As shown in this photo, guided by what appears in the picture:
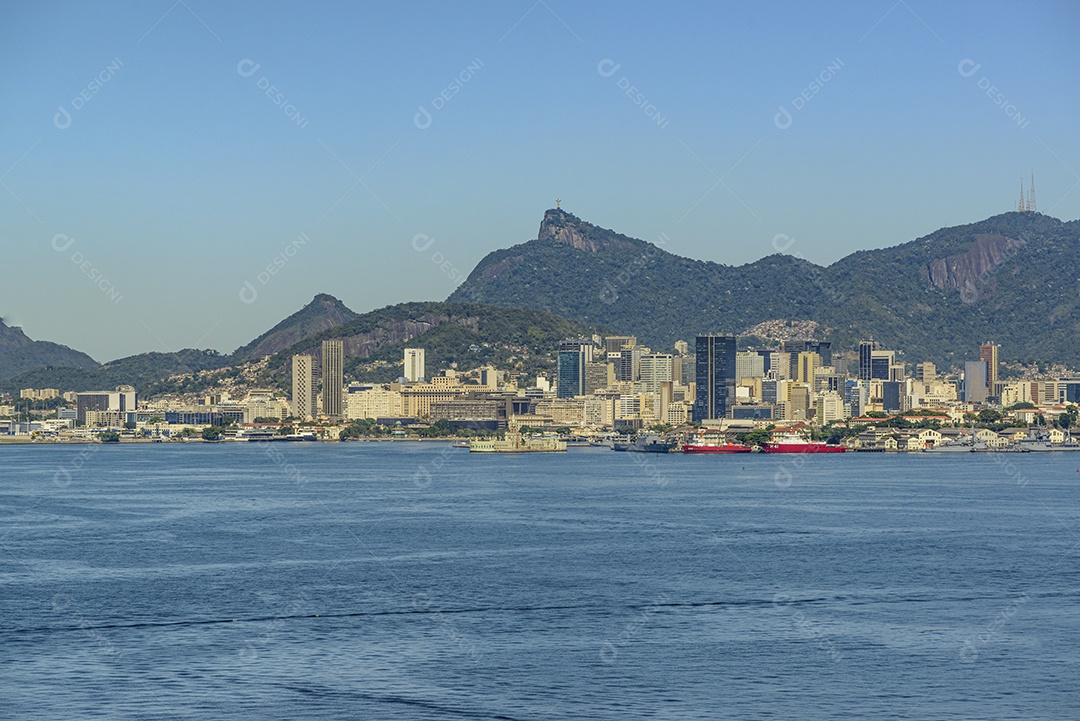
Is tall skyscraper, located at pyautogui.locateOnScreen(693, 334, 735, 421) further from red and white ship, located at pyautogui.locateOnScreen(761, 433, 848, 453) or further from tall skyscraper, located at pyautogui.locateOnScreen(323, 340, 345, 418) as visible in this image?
red and white ship, located at pyautogui.locateOnScreen(761, 433, 848, 453)

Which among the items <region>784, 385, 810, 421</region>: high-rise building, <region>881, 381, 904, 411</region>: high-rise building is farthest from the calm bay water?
<region>881, 381, 904, 411</region>: high-rise building

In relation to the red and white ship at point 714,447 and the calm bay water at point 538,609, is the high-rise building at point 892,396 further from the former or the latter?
the calm bay water at point 538,609

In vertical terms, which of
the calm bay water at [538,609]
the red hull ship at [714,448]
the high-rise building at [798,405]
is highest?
the high-rise building at [798,405]

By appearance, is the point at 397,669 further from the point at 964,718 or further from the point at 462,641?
the point at 964,718

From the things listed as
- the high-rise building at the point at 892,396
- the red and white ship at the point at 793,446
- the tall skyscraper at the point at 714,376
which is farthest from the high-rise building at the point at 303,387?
the red and white ship at the point at 793,446

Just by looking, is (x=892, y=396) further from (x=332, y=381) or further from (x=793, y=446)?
(x=793, y=446)

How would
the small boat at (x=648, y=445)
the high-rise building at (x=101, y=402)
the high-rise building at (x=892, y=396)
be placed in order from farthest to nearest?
the high-rise building at (x=101, y=402) → the high-rise building at (x=892, y=396) → the small boat at (x=648, y=445)

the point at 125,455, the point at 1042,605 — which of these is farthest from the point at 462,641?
the point at 125,455
